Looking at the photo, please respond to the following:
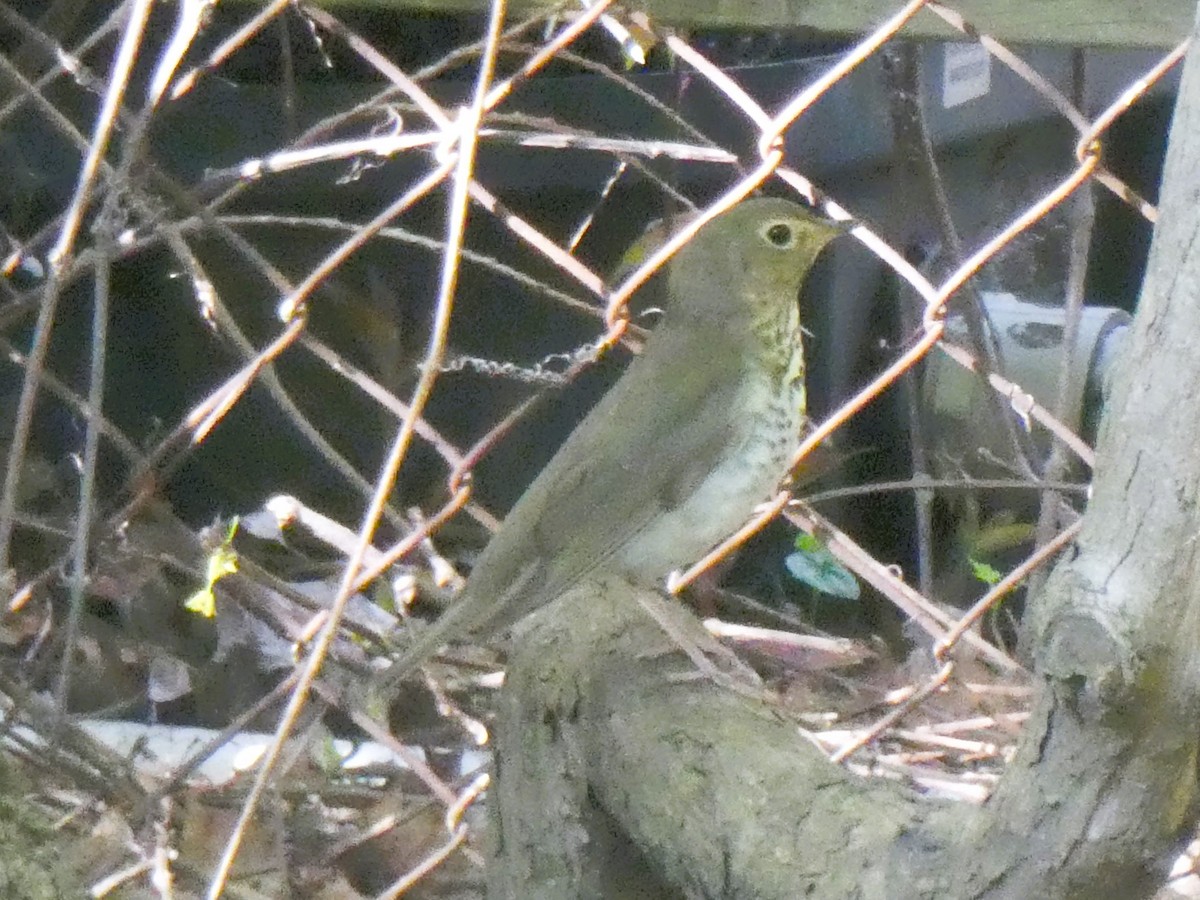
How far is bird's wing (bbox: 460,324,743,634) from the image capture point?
2.24 metres

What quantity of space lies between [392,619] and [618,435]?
0.83m

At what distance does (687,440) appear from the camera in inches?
91.6

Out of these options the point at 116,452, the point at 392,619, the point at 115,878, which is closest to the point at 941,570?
the point at 392,619

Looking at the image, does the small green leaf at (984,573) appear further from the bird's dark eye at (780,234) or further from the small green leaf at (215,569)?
the small green leaf at (215,569)

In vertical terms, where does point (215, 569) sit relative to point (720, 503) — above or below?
below

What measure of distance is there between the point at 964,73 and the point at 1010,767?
265 centimetres

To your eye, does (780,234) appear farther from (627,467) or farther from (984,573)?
(984,573)

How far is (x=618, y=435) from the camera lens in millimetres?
2314

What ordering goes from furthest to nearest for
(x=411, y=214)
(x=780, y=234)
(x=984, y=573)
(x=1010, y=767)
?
(x=984, y=573) < (x=411, y=214) < (x=780, y=234) < (x=1010, y=767)

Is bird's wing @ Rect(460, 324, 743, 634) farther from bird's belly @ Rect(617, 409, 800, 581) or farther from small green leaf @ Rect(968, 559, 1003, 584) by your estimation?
small green leaf @ Rect(968, 559, 1003, 584)

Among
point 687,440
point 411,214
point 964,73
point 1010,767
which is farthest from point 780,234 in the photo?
point 1010,767

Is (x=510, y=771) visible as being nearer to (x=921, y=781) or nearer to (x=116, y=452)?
(x=921, y=781)

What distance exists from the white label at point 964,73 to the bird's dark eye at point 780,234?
105cm

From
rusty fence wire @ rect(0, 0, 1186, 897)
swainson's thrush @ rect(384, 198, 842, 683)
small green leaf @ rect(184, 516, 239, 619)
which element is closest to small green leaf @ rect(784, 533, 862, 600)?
rusty fence wire @ rect(0, 0, 1186, 897)
